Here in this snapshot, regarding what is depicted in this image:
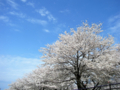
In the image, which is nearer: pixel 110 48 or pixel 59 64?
pixel 59 64

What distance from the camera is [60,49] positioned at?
1691 centimetres

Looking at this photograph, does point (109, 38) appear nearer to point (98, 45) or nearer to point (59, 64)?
point (98, 45)

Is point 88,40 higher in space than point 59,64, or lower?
higher

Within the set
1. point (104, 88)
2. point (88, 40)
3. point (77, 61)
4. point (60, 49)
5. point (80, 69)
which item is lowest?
point (104, 88)

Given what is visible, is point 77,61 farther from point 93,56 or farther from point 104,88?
Result: point 104,88

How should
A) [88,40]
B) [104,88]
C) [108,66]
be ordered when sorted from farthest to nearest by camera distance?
[88,40], [104,88], [108,66]

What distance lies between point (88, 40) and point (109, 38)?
200 inches

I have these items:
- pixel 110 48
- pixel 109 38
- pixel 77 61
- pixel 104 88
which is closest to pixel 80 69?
pixel 77 61

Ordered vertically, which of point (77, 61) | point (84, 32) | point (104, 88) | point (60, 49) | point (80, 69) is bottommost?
point (104, 88)

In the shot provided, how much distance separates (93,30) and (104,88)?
912cm

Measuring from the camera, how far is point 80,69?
1644 centimetres

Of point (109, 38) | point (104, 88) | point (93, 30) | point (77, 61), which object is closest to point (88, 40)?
point (93, 30)

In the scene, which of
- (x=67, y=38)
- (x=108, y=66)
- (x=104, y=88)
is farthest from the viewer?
(x=67, y=38)

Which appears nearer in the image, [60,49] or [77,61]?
[77,61]
